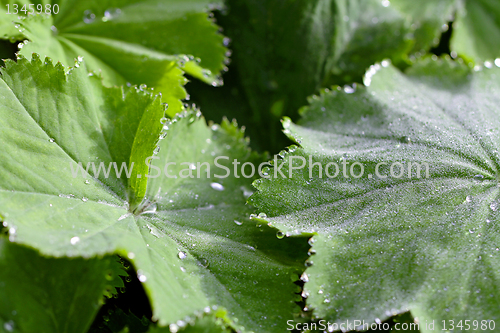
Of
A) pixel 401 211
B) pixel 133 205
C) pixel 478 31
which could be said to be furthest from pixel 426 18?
pixel 133 205

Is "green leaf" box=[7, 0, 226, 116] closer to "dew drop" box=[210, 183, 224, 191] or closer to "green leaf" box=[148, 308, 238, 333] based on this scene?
"dew drop" box=[210, 183, 224, 191]

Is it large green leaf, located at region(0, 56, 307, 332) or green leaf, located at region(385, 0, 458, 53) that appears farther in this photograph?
green leaf, located at region(385, 0, 458, 53)

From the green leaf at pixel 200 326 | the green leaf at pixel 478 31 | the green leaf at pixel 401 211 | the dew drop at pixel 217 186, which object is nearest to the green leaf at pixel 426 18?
the green leaf at pixel 478 31

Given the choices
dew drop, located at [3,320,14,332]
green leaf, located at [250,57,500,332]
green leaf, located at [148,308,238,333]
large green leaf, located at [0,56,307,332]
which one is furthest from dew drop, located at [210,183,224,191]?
dew drop, located at [3,320,14,332]

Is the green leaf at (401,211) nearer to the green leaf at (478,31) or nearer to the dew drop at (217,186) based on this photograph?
the dew drop at (217,186)

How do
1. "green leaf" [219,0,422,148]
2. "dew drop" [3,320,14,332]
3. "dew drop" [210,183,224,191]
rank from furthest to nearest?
"green leaf" [219,0,422,148] → "dew drop" [210,183,224,191] → "dew drop" [3,320,14,332]

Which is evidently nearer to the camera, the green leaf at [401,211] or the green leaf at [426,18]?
the green leaf at [401,211]

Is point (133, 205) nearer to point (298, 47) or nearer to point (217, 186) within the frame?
point (217, 186)

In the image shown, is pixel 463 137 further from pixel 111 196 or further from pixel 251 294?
pixel 111 196
